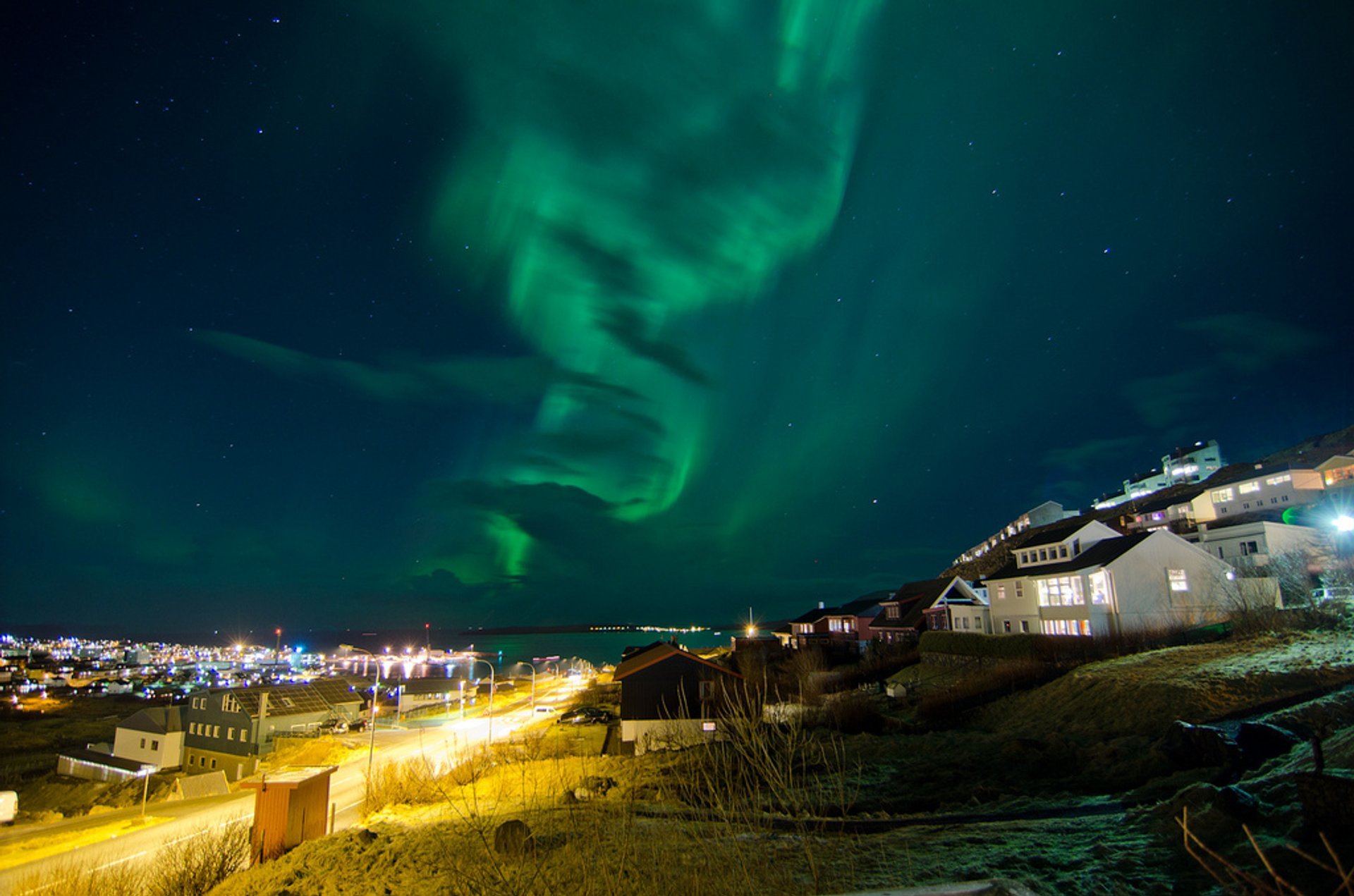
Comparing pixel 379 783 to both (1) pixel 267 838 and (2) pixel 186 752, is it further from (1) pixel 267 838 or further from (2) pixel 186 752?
(2) pixel 186 752

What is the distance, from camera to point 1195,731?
1745cm

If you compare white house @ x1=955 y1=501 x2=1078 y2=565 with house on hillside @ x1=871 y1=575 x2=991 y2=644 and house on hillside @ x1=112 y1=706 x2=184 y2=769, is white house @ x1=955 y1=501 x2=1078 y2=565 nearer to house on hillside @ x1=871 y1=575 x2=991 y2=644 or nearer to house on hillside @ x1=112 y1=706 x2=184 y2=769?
house on hillside @ x1=871 y1=575 x2=991 y2=644

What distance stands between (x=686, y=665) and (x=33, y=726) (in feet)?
309

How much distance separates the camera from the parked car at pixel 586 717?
57178 mm

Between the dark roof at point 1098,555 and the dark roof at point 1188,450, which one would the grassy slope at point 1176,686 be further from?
the dark roof at point 1188,450

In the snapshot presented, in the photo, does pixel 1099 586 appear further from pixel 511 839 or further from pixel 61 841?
pixel 61 841

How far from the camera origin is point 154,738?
58812 mm

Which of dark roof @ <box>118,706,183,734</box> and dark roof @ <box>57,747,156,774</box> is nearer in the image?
dark roof @ <box>57,747,156,774</box>

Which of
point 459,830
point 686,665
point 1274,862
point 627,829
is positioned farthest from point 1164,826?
point 686,665

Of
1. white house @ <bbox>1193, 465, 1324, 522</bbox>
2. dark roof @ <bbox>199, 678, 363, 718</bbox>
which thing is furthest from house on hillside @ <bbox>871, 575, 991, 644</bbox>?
dark roof @ <bbox>199, 678, 363, 718</bbox>

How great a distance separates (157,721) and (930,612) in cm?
7091

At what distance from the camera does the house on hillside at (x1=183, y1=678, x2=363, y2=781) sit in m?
55.8

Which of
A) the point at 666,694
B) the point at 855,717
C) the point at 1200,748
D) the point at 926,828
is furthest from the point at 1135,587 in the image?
the point at 926,828

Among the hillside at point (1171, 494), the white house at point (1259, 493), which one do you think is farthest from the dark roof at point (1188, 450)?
the white house at point (1259, 493)
